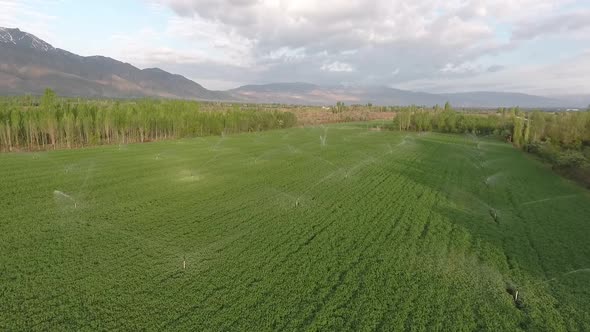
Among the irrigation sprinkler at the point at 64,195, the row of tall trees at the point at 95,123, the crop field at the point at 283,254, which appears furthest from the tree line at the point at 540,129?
the row of tall trees at the point at 95,123

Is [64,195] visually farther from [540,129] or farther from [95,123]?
[540,129]

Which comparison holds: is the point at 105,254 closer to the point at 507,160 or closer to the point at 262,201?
the point at 262,201

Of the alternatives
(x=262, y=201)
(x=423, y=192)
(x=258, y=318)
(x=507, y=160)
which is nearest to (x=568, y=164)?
(x=507, y=160)

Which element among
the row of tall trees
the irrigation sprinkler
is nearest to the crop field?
the irrigation sprinkler

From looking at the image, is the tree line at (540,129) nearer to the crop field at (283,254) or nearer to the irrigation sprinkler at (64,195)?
the crop field at (283,254)

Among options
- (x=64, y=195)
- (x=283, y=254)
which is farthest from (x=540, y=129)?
(x=64, y=195)

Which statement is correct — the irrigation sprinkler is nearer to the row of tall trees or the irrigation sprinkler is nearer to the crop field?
the crop field
